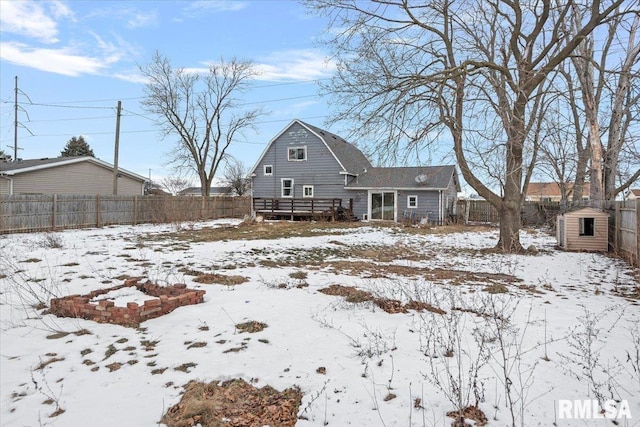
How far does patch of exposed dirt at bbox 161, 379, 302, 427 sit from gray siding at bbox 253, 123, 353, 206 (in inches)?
820

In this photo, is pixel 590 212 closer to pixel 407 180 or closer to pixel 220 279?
pixel 220 279

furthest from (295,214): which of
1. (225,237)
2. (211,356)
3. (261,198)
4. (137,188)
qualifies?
(211,356)

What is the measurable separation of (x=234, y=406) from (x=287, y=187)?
2241cm

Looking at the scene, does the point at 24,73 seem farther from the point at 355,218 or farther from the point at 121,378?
the point at 121,378

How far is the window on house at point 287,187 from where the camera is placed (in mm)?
24625

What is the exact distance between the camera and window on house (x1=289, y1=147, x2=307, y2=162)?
24.3 metres

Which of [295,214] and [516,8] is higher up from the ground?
[516,8]

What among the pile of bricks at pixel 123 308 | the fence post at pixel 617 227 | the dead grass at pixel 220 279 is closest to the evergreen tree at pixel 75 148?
the dead grass at pixel 220 279

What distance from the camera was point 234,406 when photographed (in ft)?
8.64

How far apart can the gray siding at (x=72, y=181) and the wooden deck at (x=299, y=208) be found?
1018 cm

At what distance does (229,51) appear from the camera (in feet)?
97.4

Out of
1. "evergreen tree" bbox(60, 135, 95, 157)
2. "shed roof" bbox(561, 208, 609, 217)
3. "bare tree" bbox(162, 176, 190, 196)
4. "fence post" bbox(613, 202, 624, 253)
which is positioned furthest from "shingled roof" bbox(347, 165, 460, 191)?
Result: "bare tree" bbox(162, 176, 190, 196)

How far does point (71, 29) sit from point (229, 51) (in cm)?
1992

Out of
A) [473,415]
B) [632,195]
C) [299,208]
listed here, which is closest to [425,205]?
[299,208]
